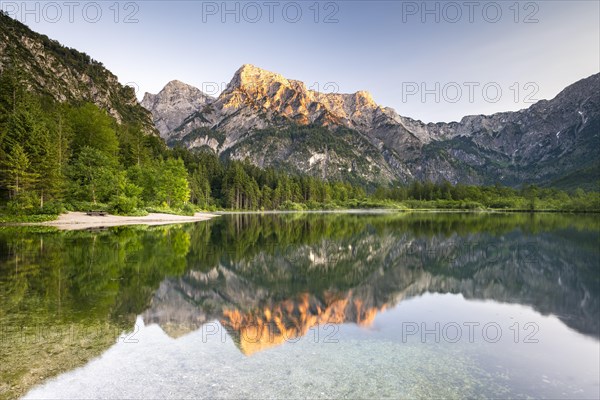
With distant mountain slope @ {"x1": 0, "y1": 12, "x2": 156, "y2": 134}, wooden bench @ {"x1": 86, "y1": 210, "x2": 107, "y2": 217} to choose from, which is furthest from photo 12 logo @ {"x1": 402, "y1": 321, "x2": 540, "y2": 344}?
distant mountain slope @ {"x1": 0, "y1": 12, "x2": 156, "y2": 134}

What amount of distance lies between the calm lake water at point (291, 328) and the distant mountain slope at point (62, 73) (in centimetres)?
10733

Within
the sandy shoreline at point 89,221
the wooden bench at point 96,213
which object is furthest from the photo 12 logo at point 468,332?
the wooden bench at point 96,213

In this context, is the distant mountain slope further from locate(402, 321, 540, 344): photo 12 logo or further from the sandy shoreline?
locate(402, 321, 540, 344): photo 12 logo

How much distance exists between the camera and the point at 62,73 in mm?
134250

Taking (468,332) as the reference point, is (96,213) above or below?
above

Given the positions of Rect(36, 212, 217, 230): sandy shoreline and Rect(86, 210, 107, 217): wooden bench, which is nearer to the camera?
Rect(36, 212, 217, 230): sandy shoreline

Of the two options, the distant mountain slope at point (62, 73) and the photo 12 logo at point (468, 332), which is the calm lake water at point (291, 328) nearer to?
the photo 12 logo at point (468, 332)

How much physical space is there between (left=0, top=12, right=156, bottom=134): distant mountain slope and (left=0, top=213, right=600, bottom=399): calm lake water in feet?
Result: 352

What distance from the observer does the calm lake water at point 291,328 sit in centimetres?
761

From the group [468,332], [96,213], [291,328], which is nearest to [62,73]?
[96,213]

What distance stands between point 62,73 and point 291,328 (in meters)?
160

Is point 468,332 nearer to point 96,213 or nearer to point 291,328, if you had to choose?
point 291,328

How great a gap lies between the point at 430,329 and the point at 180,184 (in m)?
77.4

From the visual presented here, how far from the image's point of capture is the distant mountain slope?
Result: 114 m
